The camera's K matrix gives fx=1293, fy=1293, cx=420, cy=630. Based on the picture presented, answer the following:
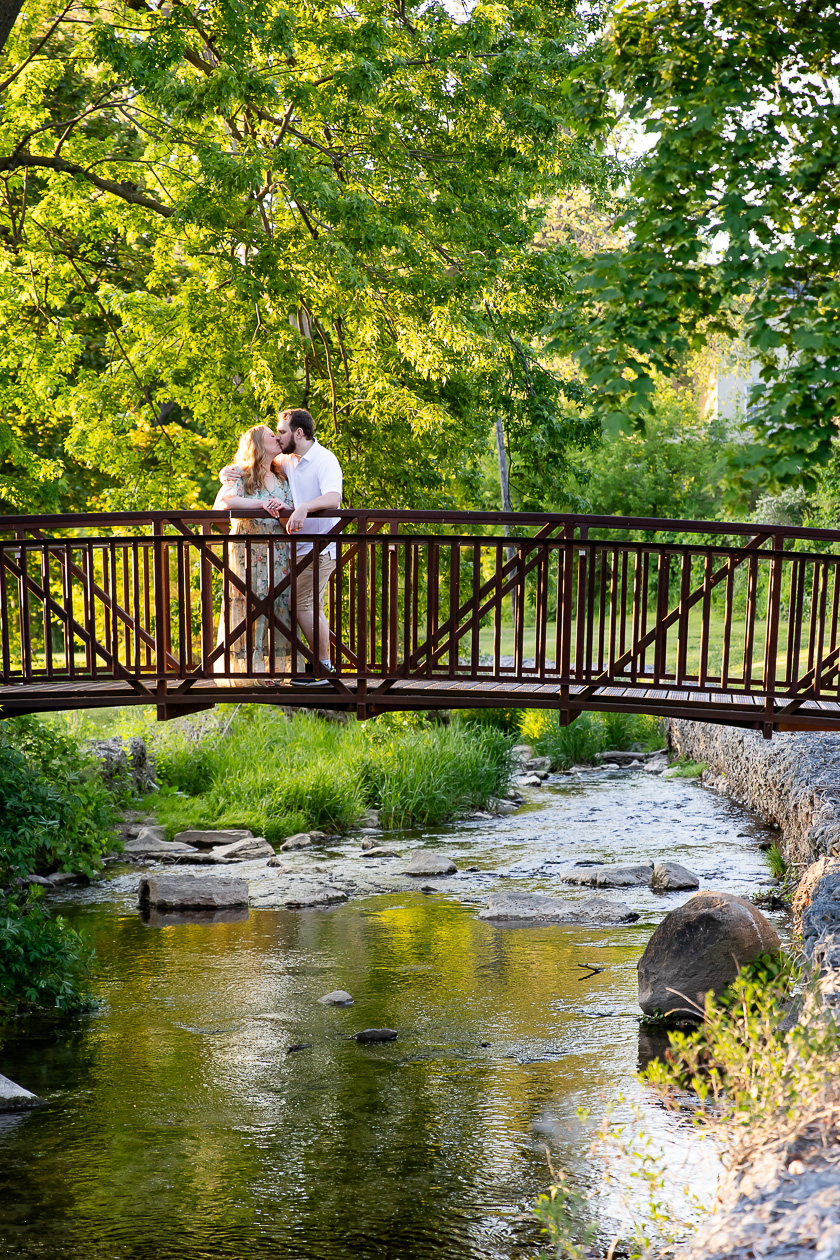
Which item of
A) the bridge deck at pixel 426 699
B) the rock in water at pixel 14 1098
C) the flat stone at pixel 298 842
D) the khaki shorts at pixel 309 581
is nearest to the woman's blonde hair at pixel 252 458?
the khaki shorts at pixel 309 581

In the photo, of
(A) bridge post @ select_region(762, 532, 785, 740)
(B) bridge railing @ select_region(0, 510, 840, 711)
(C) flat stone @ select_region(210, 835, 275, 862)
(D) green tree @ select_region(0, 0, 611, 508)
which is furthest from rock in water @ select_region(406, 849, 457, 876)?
(A) bridge post @ select_region(762, 532, 785, 740)

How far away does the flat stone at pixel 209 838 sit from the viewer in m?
14.0

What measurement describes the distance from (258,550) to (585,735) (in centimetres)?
1044

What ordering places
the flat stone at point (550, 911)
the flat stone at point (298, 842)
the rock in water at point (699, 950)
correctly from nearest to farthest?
the rock in water at point (699, 950) < the flat stone at point (550, 911) < the flat stone at point (298, 842)

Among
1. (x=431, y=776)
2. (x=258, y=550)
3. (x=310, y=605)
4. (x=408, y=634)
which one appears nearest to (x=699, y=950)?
(x=408, y=634)

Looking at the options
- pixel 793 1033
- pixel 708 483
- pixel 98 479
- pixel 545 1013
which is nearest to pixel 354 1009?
pixel 545 1013

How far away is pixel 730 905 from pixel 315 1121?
3118 millimetres

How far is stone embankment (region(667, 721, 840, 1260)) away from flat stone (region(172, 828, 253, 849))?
18.8 feet

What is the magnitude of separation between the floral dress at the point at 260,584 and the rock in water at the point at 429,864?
4103 millimetres

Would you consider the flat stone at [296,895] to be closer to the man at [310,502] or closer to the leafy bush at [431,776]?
the leafy bush at [431,776]

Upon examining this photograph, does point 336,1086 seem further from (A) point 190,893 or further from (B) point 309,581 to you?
(A) point 190,893

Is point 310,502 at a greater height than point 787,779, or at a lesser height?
greater

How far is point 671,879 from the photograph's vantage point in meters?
11.7

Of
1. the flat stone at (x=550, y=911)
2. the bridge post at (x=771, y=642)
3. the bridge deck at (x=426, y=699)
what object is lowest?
the flat stone at (x=550, y=911)
